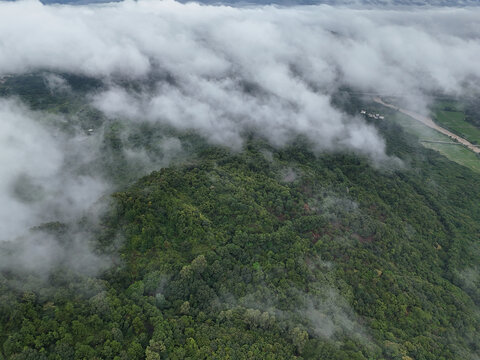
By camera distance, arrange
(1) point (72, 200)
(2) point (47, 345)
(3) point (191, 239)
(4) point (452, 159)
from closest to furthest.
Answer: (2) point (47, 345), (3) point (191, 239), (1) point (72, 200), (4) point (452, 159)

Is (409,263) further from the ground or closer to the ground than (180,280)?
closer to the ground

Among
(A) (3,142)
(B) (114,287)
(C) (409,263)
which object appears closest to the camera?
(B) (114,287)

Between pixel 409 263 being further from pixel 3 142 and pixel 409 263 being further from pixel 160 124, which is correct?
pixel 3 142

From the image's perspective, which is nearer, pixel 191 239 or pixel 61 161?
pixel 191 239

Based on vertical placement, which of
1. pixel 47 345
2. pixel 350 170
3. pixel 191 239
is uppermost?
pixel 47 345

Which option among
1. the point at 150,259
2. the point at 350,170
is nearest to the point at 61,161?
the point at 150,259

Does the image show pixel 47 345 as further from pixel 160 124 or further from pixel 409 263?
pixel 160 124
